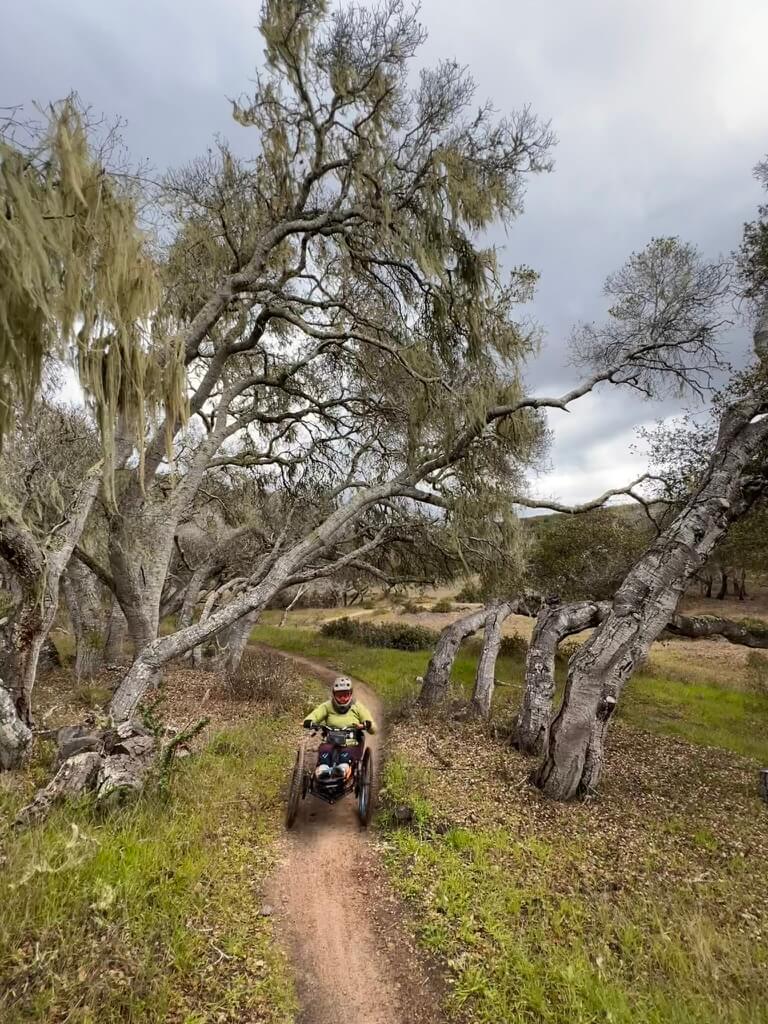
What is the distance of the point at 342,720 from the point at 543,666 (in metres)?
3.57

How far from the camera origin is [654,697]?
13367 mm

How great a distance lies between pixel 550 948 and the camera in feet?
11.7

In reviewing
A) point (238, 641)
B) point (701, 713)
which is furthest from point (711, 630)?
point (238, 641)

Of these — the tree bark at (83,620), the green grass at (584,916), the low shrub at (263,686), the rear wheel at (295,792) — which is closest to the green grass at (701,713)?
the green grass at (584,916)

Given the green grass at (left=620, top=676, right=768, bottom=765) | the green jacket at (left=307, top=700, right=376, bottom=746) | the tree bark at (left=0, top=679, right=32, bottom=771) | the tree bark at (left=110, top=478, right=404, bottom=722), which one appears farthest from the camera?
the green grass at (left=620, top=676, right=768, bottom=765)

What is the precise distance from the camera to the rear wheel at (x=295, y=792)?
5.50 metres

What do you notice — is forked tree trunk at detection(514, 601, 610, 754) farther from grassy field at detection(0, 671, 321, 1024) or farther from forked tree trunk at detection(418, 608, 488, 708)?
grassy field at detection(0, 671, 321, 1024)

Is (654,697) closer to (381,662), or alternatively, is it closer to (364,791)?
(381,662)

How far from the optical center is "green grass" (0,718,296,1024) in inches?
113

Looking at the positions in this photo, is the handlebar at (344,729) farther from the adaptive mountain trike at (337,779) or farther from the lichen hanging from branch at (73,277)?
the lichen hanging from branch at (73,277)

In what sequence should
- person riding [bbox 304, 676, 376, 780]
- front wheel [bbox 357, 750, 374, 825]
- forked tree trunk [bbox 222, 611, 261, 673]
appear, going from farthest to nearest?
forked tree trunk [bbox 222, 611, 261, 673] < person riding [bbox 304, 676, 376, 780] < front wheel [bbox 357, 750, 374, 825]

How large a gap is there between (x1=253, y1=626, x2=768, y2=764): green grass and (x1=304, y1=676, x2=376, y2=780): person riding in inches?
204

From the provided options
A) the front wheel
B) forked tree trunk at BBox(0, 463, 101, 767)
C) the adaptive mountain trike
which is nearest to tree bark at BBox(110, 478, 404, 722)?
forked tree trunk at BBox(0, 463, 101, 767)

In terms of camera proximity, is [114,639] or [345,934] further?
[114,639]
